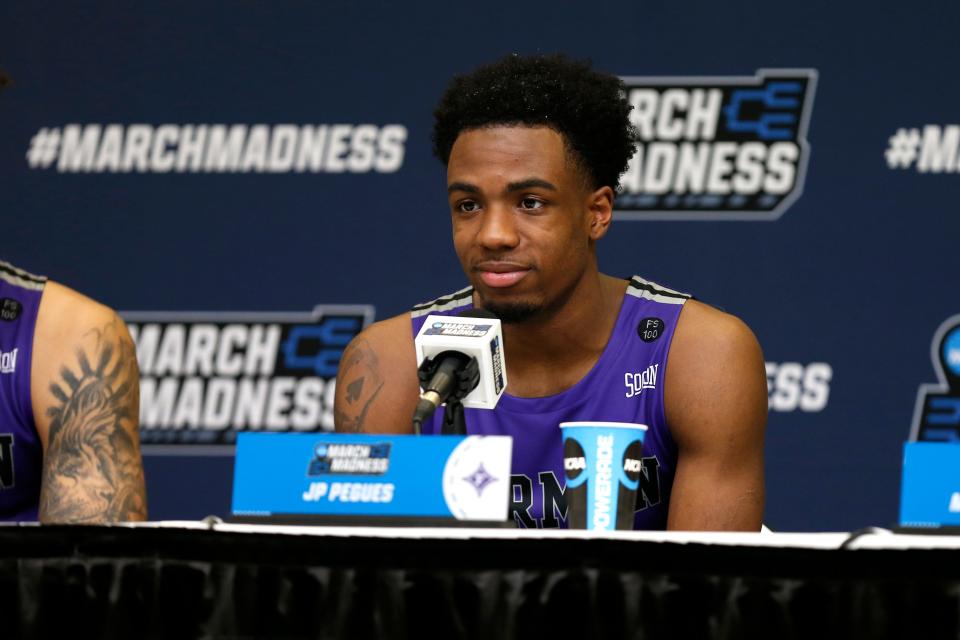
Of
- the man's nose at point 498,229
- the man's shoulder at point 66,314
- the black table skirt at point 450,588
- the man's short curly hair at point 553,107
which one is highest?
the man's short curly hair at point 553,107

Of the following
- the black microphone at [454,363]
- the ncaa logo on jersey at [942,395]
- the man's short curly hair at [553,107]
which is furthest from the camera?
the ncaa logo on jersey at [942,395]

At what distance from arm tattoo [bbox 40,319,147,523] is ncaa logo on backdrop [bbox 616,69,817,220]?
1711 millimetres

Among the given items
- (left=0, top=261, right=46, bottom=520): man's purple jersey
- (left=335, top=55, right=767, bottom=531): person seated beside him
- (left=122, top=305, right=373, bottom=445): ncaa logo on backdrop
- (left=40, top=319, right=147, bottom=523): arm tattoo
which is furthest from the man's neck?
(left=122, top=305, right=373, bottom=445): ncaa logo on backdrop

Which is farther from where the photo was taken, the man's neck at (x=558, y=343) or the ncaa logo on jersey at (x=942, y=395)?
the ncaa logo on jersey at (x=942, y=395)

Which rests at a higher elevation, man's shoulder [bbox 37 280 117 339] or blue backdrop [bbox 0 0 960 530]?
blue backdrop [bbox 0 0 960 530]

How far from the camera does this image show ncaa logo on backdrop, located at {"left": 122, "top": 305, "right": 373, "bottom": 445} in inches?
154

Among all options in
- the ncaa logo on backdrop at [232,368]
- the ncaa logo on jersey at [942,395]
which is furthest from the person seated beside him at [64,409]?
the ncaa logo on jersey at [942,395]

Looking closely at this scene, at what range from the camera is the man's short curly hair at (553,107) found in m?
2.58

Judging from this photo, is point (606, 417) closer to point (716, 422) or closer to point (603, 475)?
point (716, 422)

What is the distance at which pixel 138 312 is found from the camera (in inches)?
155

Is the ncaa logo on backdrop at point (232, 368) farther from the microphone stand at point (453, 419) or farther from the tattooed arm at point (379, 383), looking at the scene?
the microphone stand at point (453, 419)

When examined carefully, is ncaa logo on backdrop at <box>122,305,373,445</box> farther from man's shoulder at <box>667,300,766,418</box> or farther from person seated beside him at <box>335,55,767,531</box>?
man's shoulder at <box>667,300,766,418</box>

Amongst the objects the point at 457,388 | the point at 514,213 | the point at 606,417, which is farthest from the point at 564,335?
the point at 457,388

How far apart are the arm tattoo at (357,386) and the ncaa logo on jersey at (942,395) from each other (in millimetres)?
1660
